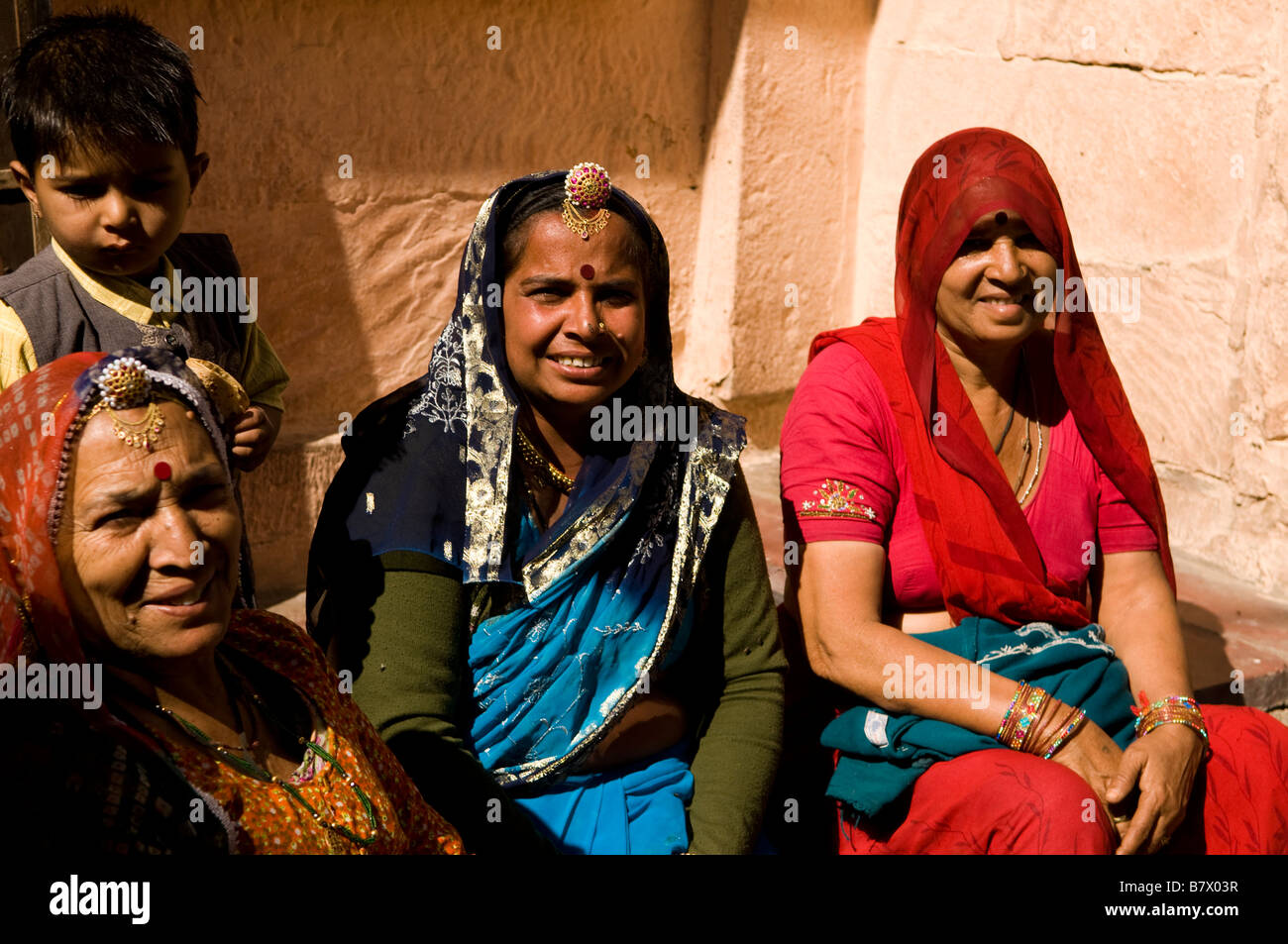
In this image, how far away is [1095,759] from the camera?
260 cm

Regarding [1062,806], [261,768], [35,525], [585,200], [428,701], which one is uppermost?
[585,200]

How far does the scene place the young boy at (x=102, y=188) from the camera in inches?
92.6

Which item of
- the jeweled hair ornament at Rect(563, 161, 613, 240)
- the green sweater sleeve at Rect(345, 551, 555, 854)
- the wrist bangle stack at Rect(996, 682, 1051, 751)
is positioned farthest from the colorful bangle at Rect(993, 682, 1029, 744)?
the jeweled hair ornament at Rect(563, 161, 613, 240)

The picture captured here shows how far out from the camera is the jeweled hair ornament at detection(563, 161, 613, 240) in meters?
2.50

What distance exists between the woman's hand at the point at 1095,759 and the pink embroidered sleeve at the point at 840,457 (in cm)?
58

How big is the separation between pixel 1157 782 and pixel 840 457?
0.93 meters

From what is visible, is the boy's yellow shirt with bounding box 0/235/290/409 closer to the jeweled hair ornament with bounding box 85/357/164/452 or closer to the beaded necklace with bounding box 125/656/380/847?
the jeweled hair ornament with bounding box 85/357/164/452

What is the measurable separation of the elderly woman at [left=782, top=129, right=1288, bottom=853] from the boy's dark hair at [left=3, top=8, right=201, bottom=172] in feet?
4.89

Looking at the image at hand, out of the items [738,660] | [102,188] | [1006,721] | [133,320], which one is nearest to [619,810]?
[738,660]

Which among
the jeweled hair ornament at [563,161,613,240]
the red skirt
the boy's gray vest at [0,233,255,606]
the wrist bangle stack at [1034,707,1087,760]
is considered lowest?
the red skirt

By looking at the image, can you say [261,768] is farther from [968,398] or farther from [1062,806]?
[968,398]

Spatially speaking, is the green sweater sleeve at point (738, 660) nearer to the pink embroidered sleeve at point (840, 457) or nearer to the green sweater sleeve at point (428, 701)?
the pink embroidered sleeve at point (840, 457)
